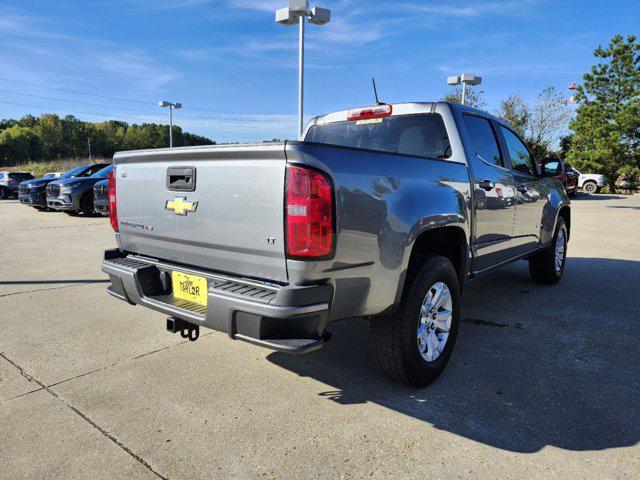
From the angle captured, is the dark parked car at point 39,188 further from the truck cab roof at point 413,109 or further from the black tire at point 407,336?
the black tire at point 407,336

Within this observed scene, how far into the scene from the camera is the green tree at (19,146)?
79.2m

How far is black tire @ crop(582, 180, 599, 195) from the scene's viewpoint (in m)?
28.7

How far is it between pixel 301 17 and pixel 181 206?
12.2 metres

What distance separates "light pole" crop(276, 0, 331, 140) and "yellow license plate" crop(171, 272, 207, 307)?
10298 millimetres

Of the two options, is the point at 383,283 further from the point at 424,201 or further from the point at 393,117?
the point at 393,117

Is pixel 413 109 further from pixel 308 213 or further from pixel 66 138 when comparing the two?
pixel 66 138

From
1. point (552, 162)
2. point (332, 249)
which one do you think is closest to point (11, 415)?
point (332, 249)

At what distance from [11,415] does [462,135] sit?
353 cm

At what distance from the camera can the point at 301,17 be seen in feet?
43.9

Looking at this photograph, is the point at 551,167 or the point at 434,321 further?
the point at 551,167

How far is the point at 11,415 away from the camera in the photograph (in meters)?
2.72

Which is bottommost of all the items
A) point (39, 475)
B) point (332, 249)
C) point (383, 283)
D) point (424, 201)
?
point (39, 475)

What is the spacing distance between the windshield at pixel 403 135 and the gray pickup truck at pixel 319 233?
0.01 meters

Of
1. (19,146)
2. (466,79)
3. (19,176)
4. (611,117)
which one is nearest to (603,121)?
(611,117)
